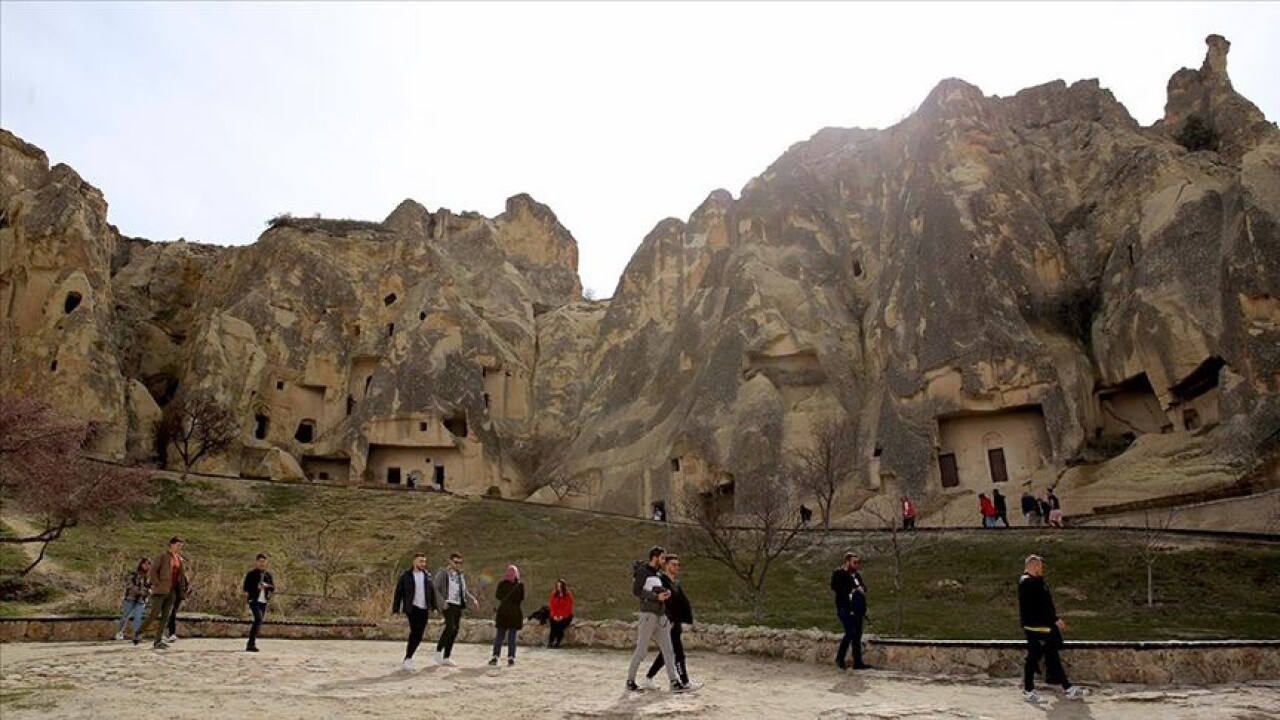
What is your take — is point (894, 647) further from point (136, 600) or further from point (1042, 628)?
point (136, 600)

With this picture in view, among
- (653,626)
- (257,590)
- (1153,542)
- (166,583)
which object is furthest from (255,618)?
(1153,542)

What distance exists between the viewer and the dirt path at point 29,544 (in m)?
21.2

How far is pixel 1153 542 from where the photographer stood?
21.0 meters

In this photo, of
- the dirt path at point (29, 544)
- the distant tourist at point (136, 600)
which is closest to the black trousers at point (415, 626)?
the distant tourist at point (136, 600)

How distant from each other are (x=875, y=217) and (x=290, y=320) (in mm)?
35211

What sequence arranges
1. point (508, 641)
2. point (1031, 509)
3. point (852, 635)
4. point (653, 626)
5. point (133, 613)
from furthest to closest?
point (1031, 509), point (133, 613), point (508, 641), point (852, 635), point (653, 626)

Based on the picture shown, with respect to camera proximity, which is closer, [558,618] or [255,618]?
[255,618]

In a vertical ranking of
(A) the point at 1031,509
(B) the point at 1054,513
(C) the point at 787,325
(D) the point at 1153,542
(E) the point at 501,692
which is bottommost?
(E) the point at 501,692

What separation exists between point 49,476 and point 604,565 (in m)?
14.3

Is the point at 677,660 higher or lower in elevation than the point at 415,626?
lower

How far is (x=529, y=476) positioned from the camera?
54219 mm

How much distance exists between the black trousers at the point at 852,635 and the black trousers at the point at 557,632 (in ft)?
16.1

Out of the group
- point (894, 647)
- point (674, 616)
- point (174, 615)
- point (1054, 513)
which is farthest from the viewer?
point (1054, 513)

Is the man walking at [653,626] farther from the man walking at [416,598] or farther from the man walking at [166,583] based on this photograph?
the man walking at [166,583]
